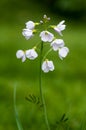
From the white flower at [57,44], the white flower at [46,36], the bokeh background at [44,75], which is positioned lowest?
the bokeh background at [44,75]

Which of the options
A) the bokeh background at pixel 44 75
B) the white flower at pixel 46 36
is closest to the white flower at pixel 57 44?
the white flower at pixel 46 36

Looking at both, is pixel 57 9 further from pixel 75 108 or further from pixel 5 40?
pixel 75 108

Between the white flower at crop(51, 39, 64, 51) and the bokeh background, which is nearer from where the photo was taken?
the white flower at crop(51, 39, 64, 51)

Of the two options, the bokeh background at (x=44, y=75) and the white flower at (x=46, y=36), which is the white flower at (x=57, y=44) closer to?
the white flower at (x=46, y=36)

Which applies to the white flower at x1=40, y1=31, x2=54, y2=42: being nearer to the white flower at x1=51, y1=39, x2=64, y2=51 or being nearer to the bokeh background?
the white flower at x1=51, y1=39, x2=64, y2=51

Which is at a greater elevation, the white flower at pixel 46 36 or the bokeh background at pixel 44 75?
the white flower at pixel 46 36

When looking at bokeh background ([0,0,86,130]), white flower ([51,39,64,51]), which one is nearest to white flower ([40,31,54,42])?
white flower ([51,39,64,51])

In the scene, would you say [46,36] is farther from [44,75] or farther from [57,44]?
[44,75]

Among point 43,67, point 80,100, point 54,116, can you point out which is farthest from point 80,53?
point 43,67
